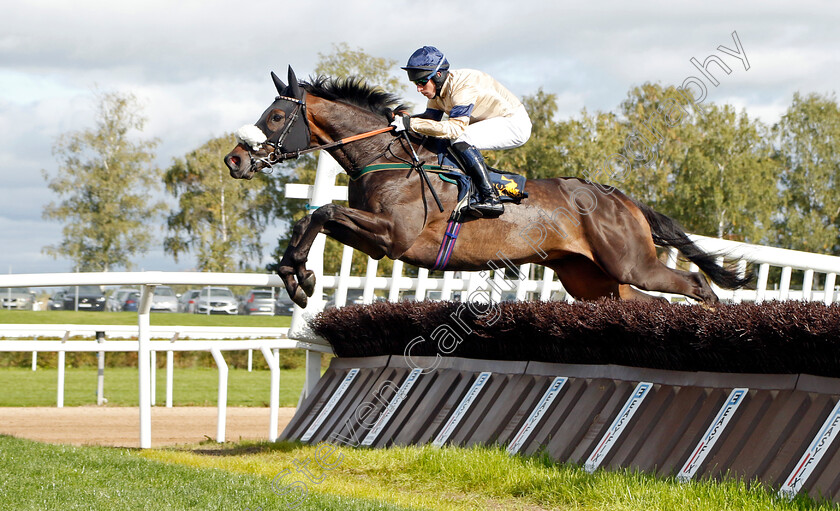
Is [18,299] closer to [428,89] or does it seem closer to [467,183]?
[428,89]

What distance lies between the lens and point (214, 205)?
3469 cm

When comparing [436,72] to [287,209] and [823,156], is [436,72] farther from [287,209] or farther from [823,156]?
[287,209]

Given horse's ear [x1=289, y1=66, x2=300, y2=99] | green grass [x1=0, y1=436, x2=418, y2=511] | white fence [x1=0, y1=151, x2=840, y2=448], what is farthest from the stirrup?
green grass [x1=0, y1=436, x2=418, y2=511]

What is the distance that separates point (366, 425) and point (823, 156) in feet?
92.1

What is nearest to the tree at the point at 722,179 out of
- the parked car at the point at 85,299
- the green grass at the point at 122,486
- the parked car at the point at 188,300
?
the parked car at the point at 188,300

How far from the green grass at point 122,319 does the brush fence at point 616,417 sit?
13.9m

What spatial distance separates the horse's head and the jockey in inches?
23.7

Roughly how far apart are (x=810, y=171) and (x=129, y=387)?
2312 centimetres

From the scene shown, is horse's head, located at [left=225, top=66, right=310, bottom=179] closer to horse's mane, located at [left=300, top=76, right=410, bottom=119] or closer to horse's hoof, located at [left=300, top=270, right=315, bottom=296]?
horse's mane, located at [left=300, top=76, right=410, bottom=119]

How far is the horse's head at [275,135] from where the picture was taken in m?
5.20

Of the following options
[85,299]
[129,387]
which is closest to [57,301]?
[85,299]

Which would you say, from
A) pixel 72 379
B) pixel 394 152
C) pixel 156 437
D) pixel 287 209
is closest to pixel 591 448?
pixel 394 152

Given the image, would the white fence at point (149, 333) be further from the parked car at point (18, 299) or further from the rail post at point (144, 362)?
the parked car at point (18, 299)

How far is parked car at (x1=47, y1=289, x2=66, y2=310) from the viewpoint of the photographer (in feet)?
79.5
